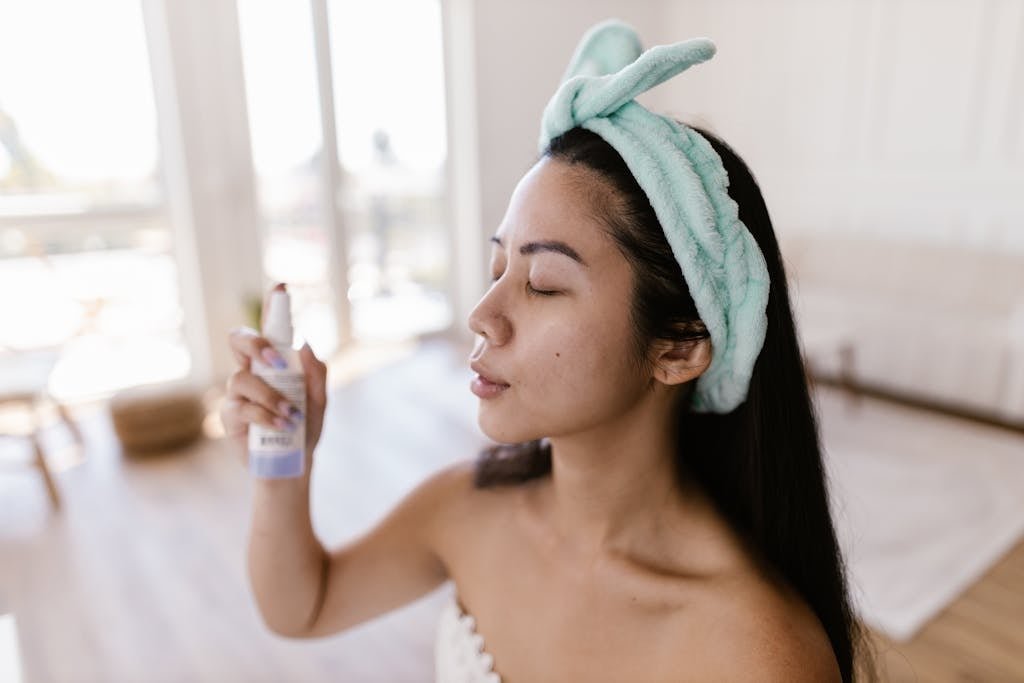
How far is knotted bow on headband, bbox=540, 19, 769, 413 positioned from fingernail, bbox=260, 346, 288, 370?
44 centimetres

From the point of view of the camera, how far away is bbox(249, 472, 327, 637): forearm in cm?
84

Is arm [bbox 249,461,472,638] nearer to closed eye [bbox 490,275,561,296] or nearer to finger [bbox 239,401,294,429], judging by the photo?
finger [bbox 239,401,294,429]

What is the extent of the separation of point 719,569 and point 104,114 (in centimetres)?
392

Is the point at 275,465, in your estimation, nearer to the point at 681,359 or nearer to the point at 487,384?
the point at 487,384

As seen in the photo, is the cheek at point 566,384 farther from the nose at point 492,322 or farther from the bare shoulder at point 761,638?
the bare shoulder at point 761,638

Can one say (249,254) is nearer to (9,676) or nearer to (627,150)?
(9,676)

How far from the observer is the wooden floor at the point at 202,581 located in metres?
1.79

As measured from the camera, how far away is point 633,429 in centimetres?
78

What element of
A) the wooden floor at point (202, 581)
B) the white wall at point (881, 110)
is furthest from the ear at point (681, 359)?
the white wall at point (881, 110)

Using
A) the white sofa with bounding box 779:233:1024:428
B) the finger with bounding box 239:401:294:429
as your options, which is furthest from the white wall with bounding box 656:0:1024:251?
the finger with bounding box 239:401:294:429

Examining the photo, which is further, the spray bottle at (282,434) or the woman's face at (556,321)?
the spray bottle at (282,434)

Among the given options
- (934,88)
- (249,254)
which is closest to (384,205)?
(249,254)

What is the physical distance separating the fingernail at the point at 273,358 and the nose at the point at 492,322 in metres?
0.26

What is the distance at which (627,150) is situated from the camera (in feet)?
2.21
